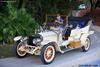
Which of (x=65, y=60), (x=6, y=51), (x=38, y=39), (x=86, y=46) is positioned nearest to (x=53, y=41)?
(x=38, y=39)

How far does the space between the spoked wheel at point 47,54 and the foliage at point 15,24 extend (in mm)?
1583

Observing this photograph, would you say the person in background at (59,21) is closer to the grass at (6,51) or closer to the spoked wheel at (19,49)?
the spoked wheel at (19,49)

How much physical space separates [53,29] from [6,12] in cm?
217

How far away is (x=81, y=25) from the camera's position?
8.99 m

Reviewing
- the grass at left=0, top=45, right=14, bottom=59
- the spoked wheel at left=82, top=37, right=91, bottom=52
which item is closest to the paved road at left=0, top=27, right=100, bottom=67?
the spoked wheel at left=82, top=37, right=91, bottom=52

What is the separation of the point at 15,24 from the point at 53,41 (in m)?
1.95

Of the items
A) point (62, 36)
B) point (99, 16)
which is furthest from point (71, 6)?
point (62, 36)

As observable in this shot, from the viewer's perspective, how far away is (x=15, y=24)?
9.08 m

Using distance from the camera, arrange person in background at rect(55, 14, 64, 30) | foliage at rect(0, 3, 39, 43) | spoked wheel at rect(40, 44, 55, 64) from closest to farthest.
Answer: spoked wheel at rect(40, 44, 55, 64), person in background at rect(55, 14, 64, 30), foliage at rect(0, 3, 39, 43)

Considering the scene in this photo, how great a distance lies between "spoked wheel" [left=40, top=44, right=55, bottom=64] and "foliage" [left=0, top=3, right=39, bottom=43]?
158cm

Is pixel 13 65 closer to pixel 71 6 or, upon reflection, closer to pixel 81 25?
pixel 81 25

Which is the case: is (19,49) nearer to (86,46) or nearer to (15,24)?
(15,24)

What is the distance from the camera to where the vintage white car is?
293 inches

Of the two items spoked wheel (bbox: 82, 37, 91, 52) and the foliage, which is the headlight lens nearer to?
the foliage
